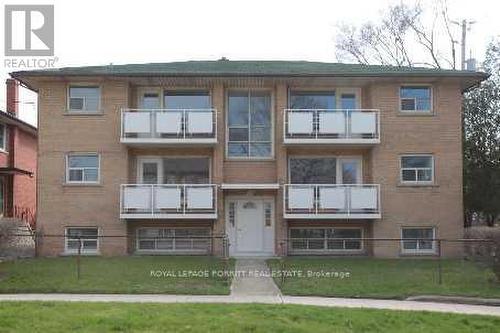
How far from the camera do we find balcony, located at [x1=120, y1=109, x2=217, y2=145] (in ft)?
82.9

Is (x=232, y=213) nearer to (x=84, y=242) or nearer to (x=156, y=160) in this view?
(x=156, y=160)

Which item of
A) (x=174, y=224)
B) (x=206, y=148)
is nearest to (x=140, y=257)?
(x=174, y=224)

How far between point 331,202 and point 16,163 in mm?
17088

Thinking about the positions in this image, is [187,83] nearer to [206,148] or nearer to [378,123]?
[206,148]

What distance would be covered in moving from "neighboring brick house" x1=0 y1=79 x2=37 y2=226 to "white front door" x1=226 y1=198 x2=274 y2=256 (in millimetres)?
11133

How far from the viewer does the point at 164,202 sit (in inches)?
987

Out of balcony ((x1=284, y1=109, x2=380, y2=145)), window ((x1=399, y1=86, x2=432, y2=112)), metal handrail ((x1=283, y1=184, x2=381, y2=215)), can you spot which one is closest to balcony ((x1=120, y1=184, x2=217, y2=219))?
metal handrail ((x1=283, y1=184, x2=381, y2=215))

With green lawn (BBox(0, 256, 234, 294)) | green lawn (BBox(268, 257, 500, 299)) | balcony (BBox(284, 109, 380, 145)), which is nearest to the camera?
green lawn (BBox(268, 257, 500, 299))

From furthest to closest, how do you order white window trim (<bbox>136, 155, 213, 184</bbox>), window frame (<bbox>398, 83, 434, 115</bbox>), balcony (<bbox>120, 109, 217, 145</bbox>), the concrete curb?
white window trim (<bbox>136, 155, 213, 184</bbox>) → window frame (<bbox>398, 83, 434, 115</bbox>) → balcony (<bbox>120, 109, 217, 145</bbox>) → the concrete curb

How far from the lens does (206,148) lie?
2630 cm

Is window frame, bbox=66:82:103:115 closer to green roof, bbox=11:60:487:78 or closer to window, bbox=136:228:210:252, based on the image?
green roof, bbox=11:60:487:78

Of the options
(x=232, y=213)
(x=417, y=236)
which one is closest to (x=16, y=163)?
(x=232, y=213)

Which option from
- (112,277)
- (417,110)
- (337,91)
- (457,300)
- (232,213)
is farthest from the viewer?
(337,91)

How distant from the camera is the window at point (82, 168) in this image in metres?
25.8
